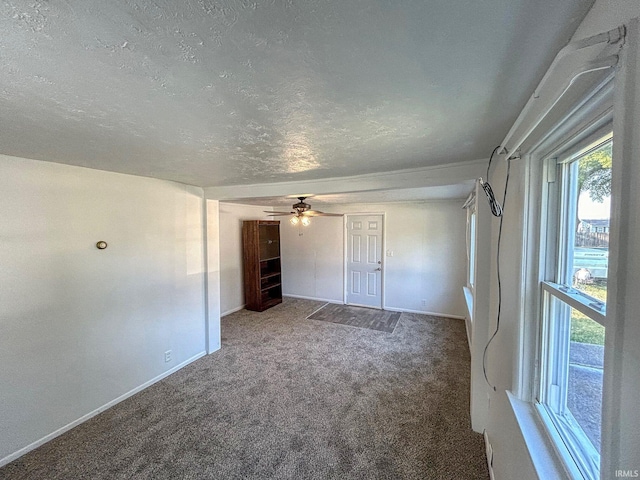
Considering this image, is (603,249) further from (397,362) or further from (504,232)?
(397,362)

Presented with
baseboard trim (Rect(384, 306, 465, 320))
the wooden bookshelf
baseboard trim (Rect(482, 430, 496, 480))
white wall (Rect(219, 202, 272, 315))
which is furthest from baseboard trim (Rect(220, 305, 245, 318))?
baseboard trim (Rect(482, 430, 496, 480))

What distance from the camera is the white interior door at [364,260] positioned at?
5.52 meters

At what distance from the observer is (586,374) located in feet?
3.25

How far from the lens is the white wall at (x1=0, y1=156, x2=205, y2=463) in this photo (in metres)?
1.98

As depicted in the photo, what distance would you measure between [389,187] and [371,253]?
10.5ft

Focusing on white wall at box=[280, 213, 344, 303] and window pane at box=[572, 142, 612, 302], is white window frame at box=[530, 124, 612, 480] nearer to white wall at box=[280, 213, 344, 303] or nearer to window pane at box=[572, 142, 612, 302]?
window pane at box=[572, 142, 612, 302]

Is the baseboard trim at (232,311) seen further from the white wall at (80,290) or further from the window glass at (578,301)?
the window glass at (578,301)

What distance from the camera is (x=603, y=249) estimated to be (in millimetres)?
841

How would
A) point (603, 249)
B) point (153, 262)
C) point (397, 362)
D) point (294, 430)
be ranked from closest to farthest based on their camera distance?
1. point (603, 249)
2. point (294, 430)
3. point (153, 262)
4. point (397, 362)

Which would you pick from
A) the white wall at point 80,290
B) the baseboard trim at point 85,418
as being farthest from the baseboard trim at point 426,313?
the white wall at point 80,290

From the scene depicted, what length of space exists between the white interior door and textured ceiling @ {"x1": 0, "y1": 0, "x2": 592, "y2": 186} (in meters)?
3.95

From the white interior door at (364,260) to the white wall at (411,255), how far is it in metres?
0.16

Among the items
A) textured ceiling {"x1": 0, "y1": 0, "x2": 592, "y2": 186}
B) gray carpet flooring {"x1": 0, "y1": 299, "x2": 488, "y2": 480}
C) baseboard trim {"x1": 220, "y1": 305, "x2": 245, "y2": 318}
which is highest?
textured ceiling {"x1": 0, "y1": 0, "x2": 592, "y2": 186}

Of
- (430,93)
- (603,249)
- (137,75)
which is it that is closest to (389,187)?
(430,93)
